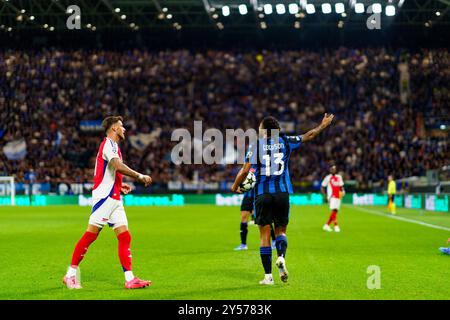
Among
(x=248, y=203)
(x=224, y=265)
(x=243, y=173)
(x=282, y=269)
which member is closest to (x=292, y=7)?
(x=248, y=203)

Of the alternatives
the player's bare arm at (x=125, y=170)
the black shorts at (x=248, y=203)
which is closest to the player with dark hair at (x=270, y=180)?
the player's bare arm at (x=125, y=170)

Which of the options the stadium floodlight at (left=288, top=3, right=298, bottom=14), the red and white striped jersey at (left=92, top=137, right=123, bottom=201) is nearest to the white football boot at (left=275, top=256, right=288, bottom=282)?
the red and white striped jersey at (left=92, top=137, right=123, bottom=201)

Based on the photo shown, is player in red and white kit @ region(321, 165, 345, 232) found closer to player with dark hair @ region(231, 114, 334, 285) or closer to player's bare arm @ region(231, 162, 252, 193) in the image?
player with dark hair @ region(231, 114, 334, 285)

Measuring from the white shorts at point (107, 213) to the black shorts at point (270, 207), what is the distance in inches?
73.7

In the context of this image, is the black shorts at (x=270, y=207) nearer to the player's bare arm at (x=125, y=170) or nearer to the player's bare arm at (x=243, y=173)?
the player's bare arm at (x=243, y=173)

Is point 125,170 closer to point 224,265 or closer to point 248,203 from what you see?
point 224,265

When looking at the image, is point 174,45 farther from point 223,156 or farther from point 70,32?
point 223,156

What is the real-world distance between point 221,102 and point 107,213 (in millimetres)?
46145

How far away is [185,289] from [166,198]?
42249 mm

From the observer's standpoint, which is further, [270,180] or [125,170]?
[270,180]

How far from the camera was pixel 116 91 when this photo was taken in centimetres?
5553

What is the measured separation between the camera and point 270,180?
385 inches

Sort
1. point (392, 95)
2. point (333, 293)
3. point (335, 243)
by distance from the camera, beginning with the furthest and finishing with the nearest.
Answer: point (392, 95), point (335, 243), point (333, 293)

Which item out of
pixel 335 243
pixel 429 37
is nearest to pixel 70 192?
pixel 429 37
